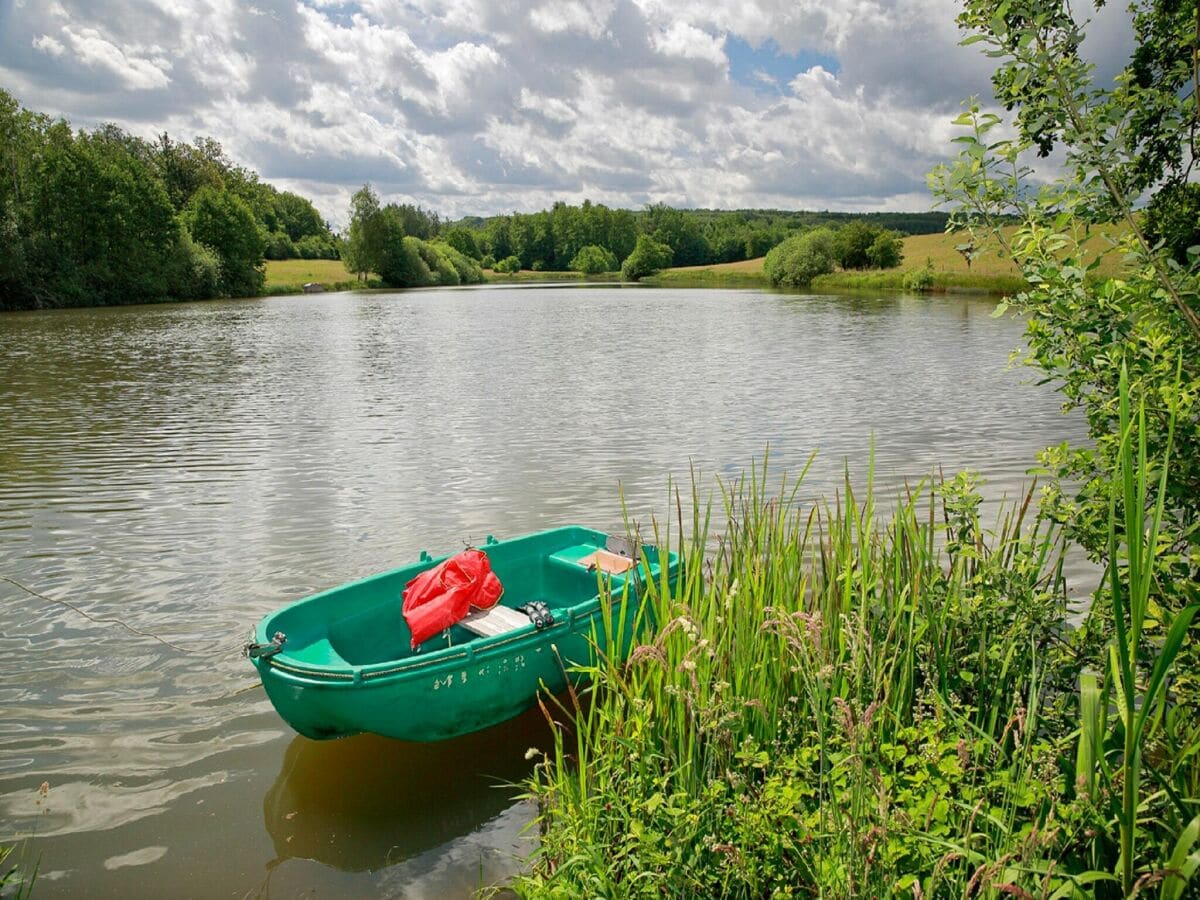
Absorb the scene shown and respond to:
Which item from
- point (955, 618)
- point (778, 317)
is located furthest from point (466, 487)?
point (778, 317)

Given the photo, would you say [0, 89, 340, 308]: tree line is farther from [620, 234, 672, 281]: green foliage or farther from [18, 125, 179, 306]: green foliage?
[620, 234, 672, 281]: green foliage

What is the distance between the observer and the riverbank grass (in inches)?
90.7

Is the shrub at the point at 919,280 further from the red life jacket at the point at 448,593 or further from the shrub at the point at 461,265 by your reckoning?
the red life jacket at the point at 448,593

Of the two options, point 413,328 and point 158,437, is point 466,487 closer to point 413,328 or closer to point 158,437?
point 158,437

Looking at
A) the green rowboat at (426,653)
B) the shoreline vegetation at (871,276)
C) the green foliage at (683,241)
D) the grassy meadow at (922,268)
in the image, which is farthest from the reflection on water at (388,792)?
the green foliage at (683,241)

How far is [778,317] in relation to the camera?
43.2 meters

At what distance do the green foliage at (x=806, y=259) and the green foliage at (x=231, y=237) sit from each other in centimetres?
5133

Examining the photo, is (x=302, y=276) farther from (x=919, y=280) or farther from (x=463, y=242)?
(x=463, y=242)

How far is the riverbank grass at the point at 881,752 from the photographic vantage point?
7.56 ft

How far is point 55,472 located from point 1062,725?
545 inches

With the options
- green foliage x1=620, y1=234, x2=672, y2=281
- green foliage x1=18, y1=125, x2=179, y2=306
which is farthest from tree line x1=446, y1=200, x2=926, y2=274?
green foliage x1=18, y1=125, x2=179, y2=306

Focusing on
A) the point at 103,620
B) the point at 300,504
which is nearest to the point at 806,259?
the point at 300,504

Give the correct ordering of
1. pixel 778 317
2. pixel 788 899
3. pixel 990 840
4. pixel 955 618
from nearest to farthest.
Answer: pixel 990 840 < pixel 788 899 < pixel 955 618 < pixel 778 317

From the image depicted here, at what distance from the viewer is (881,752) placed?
3.00m
